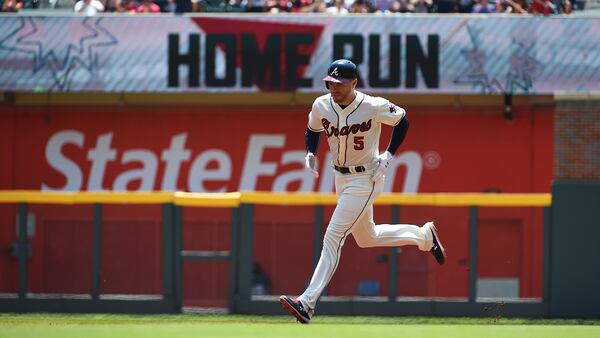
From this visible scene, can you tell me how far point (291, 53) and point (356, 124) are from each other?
9.98 m

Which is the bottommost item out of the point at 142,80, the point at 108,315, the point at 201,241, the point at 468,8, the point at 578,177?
the point at 108,315

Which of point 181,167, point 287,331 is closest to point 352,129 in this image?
point 287,331

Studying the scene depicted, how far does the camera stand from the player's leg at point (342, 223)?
8.76 m

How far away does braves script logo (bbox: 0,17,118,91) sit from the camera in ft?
61.5

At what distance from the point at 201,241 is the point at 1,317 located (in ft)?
8.15

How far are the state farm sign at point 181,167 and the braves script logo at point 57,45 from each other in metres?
1.51

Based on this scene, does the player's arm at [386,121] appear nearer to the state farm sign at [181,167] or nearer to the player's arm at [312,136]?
the player's arm at [312,136]

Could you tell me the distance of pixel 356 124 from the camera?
885 cm

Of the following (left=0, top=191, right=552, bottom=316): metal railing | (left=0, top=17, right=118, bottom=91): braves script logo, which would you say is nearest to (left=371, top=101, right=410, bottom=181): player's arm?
(left=0, top=191, right=552, bottom=316): metal railing

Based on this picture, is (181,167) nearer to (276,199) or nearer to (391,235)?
(276,199)

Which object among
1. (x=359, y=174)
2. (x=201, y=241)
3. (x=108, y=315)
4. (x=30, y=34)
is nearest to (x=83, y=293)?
(x=108, y=315)

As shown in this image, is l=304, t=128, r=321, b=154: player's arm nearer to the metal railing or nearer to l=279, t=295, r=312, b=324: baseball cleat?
l=279, t=295, r=312, b=324: baseball cleat

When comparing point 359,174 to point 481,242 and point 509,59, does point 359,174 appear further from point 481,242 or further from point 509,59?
point 509,59

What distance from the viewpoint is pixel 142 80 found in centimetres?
1888
